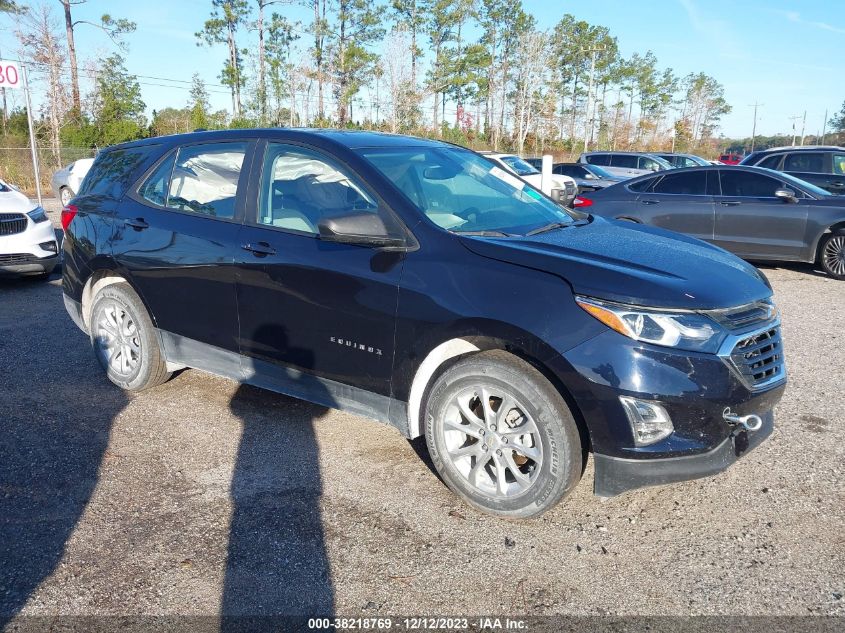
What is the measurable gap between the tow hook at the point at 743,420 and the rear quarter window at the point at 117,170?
13.0 feet

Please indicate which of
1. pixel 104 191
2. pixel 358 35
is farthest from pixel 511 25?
pixel 104 191

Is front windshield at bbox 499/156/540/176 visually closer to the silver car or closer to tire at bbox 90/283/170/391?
the silver car

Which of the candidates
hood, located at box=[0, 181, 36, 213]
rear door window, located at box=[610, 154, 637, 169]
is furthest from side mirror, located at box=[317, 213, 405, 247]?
rear door window, located at box=[610, 154, 637, 169]

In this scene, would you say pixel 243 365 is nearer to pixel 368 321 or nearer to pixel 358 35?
pixel 368 321

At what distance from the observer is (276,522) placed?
3.16 metres

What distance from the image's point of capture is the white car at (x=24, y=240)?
8.22 meters

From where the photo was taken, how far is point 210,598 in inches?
104

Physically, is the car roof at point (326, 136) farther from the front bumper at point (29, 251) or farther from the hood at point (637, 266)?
the front bumper at point (29, 251)

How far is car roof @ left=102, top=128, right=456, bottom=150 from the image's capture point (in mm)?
3921

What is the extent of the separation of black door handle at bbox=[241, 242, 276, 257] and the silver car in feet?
60.7

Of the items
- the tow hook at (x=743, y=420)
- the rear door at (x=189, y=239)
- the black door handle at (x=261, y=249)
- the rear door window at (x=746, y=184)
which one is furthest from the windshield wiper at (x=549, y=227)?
the rear door window at (x=746, y=184)

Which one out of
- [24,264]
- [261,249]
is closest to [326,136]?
[261,249]

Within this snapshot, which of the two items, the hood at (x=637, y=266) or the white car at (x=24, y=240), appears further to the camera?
the white car at (x=24, y=240)

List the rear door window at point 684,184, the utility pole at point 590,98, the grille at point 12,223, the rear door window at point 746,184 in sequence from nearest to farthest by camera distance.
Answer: the grille at point 12,223, the rear door window at point 746,184, the rear door window at point 684,184, the utility pole at point 590,98
